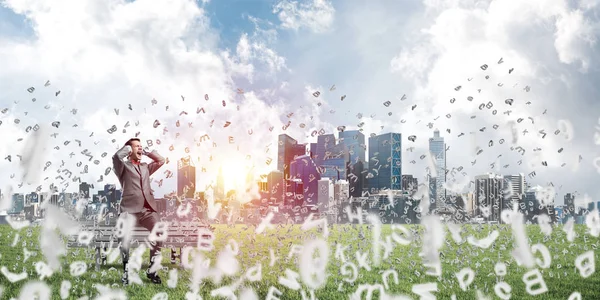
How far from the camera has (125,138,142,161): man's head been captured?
11859 millimetres

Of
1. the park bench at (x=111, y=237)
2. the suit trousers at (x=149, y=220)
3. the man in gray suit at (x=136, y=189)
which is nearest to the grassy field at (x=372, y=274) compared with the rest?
the park bench at (x=111, y=237)

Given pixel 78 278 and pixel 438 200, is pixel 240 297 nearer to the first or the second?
pixel 78 278

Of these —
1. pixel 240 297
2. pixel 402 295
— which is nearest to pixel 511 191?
pixel 402 295

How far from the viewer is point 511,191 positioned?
26.0 metres

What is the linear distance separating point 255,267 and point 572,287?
7.17 m

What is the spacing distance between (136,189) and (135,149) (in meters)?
0.83

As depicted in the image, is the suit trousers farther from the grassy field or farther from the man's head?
the man's head

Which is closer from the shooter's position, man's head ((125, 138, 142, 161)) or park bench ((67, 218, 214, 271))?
man's head ((125, 138, 142, 161))

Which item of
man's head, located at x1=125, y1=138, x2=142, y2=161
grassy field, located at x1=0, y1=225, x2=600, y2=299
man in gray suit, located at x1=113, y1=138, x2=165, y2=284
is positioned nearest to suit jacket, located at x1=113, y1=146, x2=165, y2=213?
man in gray suit, located at x1=113, y1=138, x2=165, y2=284

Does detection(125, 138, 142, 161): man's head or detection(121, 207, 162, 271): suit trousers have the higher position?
detection(125, 138, 142, 161): man's head

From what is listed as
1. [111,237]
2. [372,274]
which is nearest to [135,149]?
[111,237]

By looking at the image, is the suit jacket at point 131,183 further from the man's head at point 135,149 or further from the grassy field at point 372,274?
the grassy field at point 372,274

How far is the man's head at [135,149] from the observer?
38.9 feet

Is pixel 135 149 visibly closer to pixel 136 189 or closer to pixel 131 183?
pixel 131 183
